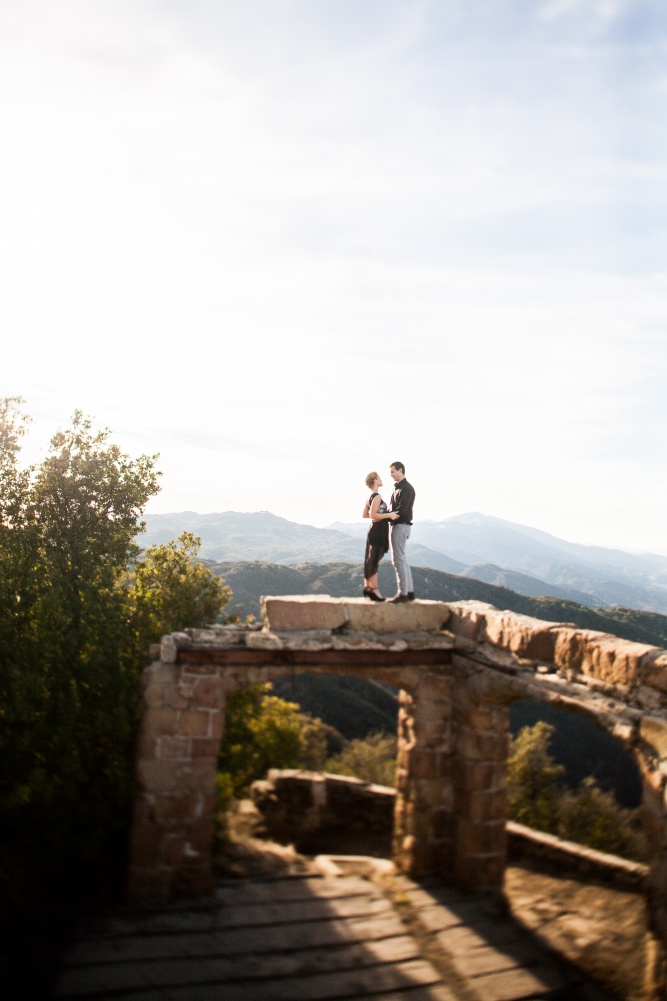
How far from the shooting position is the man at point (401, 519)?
9383 millimetres

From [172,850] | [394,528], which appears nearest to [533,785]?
[394,528]

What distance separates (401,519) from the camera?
9.45 m

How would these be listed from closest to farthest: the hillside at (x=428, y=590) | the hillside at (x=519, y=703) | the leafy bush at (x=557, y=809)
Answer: the leafy bush at (x=557, y=809) → the hillside at (x=519, y=703) → the hillside at (x=428, y=590)

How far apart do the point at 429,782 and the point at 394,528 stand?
12.0 feet

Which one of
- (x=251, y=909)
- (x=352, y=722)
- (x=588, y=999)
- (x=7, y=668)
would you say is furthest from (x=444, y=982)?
(x=352, y=722)

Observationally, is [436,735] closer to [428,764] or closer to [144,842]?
[428,764]

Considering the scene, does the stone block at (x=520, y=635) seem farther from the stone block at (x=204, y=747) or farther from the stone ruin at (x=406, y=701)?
the stone block at (x=204, y=747)

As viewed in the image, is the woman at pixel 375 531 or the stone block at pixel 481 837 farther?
the woman at pixel 375 531

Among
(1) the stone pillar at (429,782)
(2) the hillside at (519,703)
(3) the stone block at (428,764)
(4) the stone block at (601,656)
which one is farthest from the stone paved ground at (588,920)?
(2) the hillside at (519,703)

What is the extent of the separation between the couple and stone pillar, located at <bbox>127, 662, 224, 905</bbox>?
2.85 m

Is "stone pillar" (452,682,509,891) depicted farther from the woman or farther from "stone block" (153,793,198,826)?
"stone block" (153,793,198,826)

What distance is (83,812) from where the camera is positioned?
8656mm

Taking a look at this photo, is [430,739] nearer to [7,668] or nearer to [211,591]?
[7,668]

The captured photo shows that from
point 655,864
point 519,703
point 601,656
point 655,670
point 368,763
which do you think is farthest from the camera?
point 519,703
